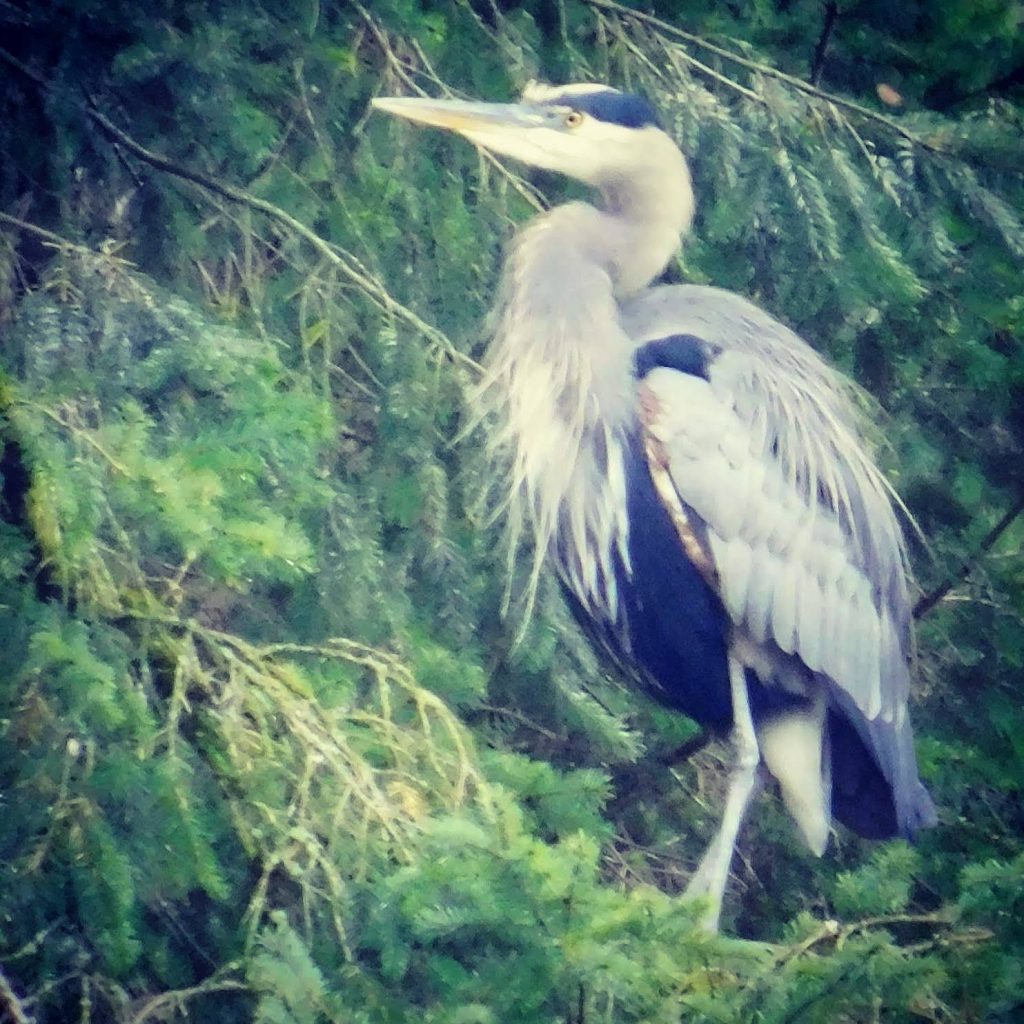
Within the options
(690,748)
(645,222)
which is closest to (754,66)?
(645,222)

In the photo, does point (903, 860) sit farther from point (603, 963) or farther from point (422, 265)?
point (422, 265)

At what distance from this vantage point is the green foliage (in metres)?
1.18

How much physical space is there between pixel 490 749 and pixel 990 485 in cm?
68

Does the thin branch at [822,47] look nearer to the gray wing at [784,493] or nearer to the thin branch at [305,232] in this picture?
the gray wing at [784,493]

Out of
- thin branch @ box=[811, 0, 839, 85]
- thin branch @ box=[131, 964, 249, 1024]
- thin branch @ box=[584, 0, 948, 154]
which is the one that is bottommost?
thin branch @ box=[131, 964, 249, 1024]

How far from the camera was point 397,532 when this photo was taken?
5.34 feet

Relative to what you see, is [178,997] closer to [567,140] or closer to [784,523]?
[784,523]

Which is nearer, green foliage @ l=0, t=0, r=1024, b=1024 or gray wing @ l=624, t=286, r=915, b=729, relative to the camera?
green foliage @ l=0, t=0, r=1024, b=1024

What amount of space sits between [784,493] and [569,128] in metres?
0.48

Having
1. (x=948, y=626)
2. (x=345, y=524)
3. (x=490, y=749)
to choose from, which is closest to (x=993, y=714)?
(x=948, y=626)

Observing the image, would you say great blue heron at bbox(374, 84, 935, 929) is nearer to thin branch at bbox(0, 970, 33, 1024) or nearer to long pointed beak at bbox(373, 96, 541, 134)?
long pointed beak at bbox(373, 96, 541, 134)

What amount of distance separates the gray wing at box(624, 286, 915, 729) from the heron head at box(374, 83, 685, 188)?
16cm

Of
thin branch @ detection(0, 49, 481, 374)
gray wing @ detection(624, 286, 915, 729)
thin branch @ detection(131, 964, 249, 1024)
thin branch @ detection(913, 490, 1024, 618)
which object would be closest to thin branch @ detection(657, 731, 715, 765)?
gray wing @ detection(624, 286, 915, 729)

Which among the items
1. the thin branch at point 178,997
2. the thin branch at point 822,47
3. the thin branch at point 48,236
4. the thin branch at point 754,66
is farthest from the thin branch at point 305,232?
the thin branch at point 178,997
